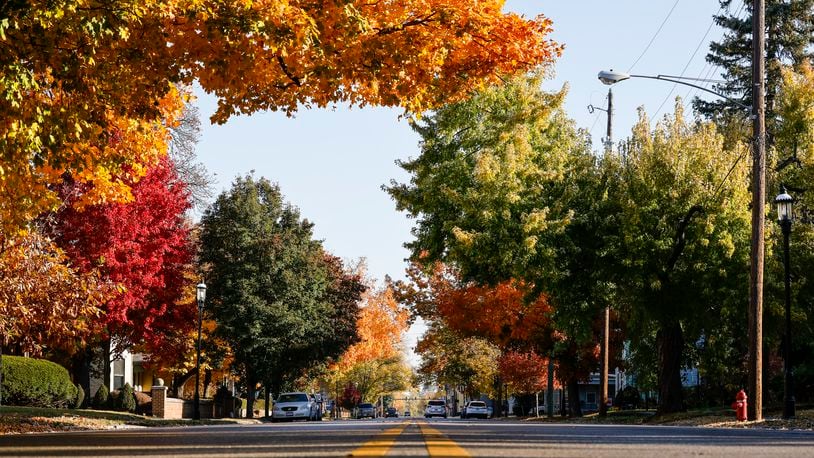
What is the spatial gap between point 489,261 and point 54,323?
50.0ft

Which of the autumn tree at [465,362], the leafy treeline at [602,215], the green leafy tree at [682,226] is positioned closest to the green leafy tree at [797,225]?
the leafy treeline at [602,215]

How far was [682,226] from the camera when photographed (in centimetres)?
3155

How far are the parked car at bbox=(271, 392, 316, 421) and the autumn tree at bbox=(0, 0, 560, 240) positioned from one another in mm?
30805

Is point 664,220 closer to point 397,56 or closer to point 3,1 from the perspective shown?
point 397,56

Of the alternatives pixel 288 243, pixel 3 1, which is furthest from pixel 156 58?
pixel 288 243

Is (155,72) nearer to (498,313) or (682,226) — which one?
(682,226)

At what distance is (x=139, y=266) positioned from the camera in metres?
35.7

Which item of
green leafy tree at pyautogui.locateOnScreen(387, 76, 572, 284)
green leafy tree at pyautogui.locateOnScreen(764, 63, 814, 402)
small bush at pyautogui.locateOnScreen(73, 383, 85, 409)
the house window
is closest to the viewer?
green leafy tree at pyautogui.locateOnScreen(764, 63, 814, 402)

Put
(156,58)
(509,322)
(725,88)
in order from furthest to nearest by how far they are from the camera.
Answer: (725,88) < (509,322) < (156,58)

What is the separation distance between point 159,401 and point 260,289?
9.48 metres

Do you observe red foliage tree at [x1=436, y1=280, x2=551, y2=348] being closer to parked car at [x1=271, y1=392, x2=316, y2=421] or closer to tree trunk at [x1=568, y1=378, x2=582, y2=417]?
tree trunk at [x1=568, y1=378, x2=582, y2=417]

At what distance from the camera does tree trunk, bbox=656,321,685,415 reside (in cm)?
3506

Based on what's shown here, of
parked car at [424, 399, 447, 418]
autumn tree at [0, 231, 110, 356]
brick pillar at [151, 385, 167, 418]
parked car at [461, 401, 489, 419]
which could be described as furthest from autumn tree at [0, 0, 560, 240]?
parked car at [424, 399, 447, 418]

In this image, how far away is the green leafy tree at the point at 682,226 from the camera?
30.9 metres
